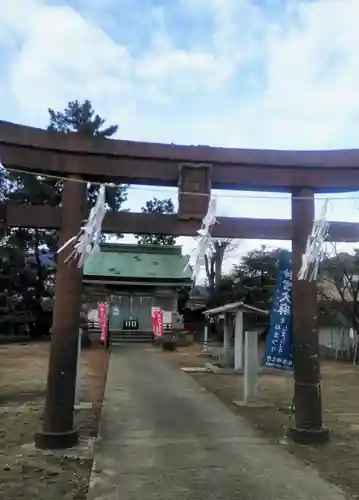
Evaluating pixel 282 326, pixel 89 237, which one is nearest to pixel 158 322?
pixel 282 326

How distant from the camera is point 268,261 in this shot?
34594 millimetres

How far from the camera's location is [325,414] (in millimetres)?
9602

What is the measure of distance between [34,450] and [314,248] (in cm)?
421

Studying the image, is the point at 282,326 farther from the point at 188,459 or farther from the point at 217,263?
the point at 217,263

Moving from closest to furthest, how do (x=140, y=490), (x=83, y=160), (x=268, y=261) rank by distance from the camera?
(x=140, y=490), (x=83, y=160), (x=268, y=261)

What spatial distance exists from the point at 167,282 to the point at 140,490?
89.1ft

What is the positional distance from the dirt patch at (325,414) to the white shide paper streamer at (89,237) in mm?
3448

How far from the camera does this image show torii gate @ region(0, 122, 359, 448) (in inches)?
262

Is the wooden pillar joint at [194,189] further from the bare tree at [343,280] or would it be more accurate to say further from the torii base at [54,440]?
the bare tree at [343,280]

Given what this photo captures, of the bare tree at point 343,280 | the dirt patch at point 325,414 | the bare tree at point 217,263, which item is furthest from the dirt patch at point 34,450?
the bare tree at point 217,263

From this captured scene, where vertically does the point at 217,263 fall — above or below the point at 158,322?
above

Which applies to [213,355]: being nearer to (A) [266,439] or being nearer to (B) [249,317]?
(B) [249,317]

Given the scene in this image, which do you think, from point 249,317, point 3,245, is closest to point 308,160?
point 249,317

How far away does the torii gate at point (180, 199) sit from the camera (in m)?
6.65
